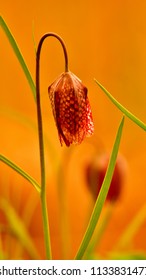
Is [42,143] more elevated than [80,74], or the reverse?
[80,74]

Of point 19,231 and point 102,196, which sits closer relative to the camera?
point 102,196

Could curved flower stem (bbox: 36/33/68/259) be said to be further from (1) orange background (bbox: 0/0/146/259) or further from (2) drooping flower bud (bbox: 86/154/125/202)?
(1) orange background (bbox: 0/0/146/259)

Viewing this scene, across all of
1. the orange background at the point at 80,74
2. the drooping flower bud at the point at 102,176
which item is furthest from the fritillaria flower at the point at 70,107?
the orange background at the point at 80,74

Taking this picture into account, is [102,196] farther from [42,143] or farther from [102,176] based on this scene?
[102,176]

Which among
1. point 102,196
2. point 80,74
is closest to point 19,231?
point 102,196

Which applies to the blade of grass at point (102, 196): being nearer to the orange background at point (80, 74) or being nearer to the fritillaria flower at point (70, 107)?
the fritillaria flower at point (70, 107)

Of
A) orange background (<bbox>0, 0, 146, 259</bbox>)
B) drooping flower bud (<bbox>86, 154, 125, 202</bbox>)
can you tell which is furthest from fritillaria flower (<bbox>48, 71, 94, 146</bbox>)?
orange background (<bbox>0, 0, 146, 259</bbox>)
